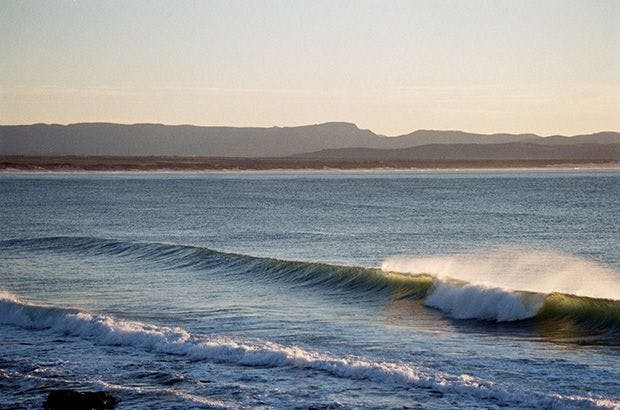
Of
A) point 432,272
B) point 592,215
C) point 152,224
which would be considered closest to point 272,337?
point 432,272

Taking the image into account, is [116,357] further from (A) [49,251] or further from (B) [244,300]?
(A) [49,251]

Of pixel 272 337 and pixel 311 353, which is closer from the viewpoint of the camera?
pixel 311 353

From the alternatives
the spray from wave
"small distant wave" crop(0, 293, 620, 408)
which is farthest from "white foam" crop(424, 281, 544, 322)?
"small distant wave" crop(0, 293, 620, 408)

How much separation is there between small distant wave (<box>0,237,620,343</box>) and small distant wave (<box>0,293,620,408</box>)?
16.9 ft

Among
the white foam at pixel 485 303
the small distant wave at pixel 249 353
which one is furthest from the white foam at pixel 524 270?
the small distant wave at pixel 249 353

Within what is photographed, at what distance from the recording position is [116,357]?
17.2 meters

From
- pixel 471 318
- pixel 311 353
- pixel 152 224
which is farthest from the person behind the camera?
pixel 152 224

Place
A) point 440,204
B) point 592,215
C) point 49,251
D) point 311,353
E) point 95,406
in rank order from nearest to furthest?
point 95,406 → point 311,353 → point 49,251 → point 592,215 → point 440,204

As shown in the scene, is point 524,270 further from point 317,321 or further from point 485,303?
point 317,321

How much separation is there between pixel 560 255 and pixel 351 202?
4482cm

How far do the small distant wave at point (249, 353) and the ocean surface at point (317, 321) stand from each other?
40mm

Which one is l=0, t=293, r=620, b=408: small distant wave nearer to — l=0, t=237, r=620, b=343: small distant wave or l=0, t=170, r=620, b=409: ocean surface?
l=0, t=170, r=620, b=409: ocean surface

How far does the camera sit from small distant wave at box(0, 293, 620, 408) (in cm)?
1362

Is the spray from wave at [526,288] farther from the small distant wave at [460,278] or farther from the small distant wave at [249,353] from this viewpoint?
the small distant wave at [249,353]
